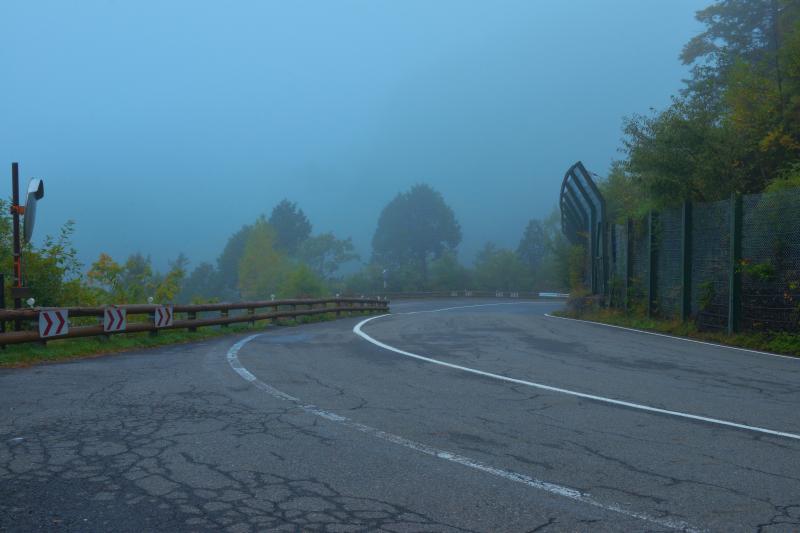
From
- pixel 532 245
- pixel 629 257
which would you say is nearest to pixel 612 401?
pixel 629 257

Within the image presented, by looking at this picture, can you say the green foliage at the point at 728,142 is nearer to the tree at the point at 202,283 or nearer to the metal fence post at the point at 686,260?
the metal fence post at the point at 686,260

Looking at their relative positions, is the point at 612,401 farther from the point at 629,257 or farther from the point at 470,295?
the point at 470,295

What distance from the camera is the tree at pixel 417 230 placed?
108m

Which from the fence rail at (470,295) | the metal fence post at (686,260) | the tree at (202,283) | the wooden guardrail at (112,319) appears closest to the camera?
the wooden guardrail at (112,319)

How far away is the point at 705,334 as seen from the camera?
16.2 metres

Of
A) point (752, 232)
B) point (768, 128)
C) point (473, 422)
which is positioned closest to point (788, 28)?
point (768, 128)

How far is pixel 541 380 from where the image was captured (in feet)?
30.5

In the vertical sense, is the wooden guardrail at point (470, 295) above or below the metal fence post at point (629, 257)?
below

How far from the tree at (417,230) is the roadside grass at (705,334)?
83500 mm

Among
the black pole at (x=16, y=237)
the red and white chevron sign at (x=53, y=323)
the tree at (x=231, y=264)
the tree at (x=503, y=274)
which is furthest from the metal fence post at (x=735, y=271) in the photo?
→ the tree at (x=231, y=264)

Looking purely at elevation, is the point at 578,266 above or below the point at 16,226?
below

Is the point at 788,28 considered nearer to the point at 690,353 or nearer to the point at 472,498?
the point at 690,353

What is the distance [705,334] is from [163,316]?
1313 centimetres

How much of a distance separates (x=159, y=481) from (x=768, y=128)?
19.7 metres
